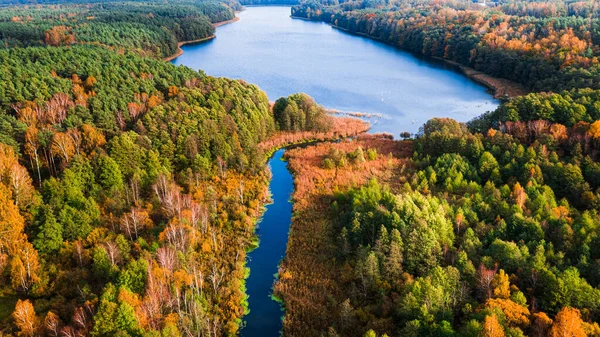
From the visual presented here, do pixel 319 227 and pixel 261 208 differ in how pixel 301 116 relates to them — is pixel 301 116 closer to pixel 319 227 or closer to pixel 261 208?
pixel 261 208

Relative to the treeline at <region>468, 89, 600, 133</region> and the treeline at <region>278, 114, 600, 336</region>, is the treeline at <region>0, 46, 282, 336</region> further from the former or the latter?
the treeline at <region>468, 89, 600, 133</region>

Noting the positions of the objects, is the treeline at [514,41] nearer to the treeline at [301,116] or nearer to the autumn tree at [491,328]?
the treeline at [301,116]

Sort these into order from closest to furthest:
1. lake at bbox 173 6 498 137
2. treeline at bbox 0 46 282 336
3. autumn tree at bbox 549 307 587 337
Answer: autumn tree at bbox 549 307 587 337
treeline at bbox 0 46 282 336
lake at bbox 173 6 498 137

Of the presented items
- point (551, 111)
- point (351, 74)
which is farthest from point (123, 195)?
point (351, 74)

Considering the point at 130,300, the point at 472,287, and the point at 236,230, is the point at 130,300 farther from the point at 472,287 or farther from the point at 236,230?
the point at 472,287

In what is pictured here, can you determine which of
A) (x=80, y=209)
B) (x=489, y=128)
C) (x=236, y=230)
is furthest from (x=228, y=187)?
(x=489, y=128)

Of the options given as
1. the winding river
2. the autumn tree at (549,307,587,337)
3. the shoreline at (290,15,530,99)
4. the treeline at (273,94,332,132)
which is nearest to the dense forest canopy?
the autumn tree at (549,307,587,337)
